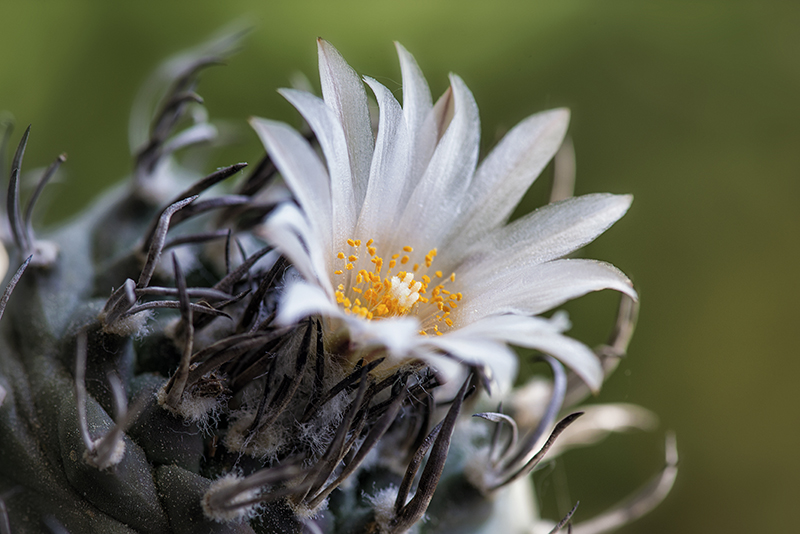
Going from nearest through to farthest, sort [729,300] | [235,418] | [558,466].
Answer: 1. [235,418]
2. [558,466]
3. [729,300]

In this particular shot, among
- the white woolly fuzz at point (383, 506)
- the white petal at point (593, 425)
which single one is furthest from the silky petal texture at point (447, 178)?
the white petal at point (593, 425)

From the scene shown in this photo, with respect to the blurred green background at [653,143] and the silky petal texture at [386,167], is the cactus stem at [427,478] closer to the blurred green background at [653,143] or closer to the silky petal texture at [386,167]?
the silky petal texture at [386,167]

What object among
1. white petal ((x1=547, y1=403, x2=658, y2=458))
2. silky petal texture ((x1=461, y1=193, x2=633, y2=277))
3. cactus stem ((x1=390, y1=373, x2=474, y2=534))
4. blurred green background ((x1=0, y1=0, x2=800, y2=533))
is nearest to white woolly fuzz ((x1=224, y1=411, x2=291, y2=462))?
cactus stem ((x1=390, y1=373, x2=474, y2=534))

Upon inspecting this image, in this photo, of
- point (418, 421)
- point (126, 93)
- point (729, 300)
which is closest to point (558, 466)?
point (729, 300)

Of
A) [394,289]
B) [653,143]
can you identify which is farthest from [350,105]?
[653,143]

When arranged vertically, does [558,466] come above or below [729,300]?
below

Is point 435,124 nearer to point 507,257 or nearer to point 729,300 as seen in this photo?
point 507,257

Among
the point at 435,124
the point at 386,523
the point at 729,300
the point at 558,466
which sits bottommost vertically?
the point at 558,466
